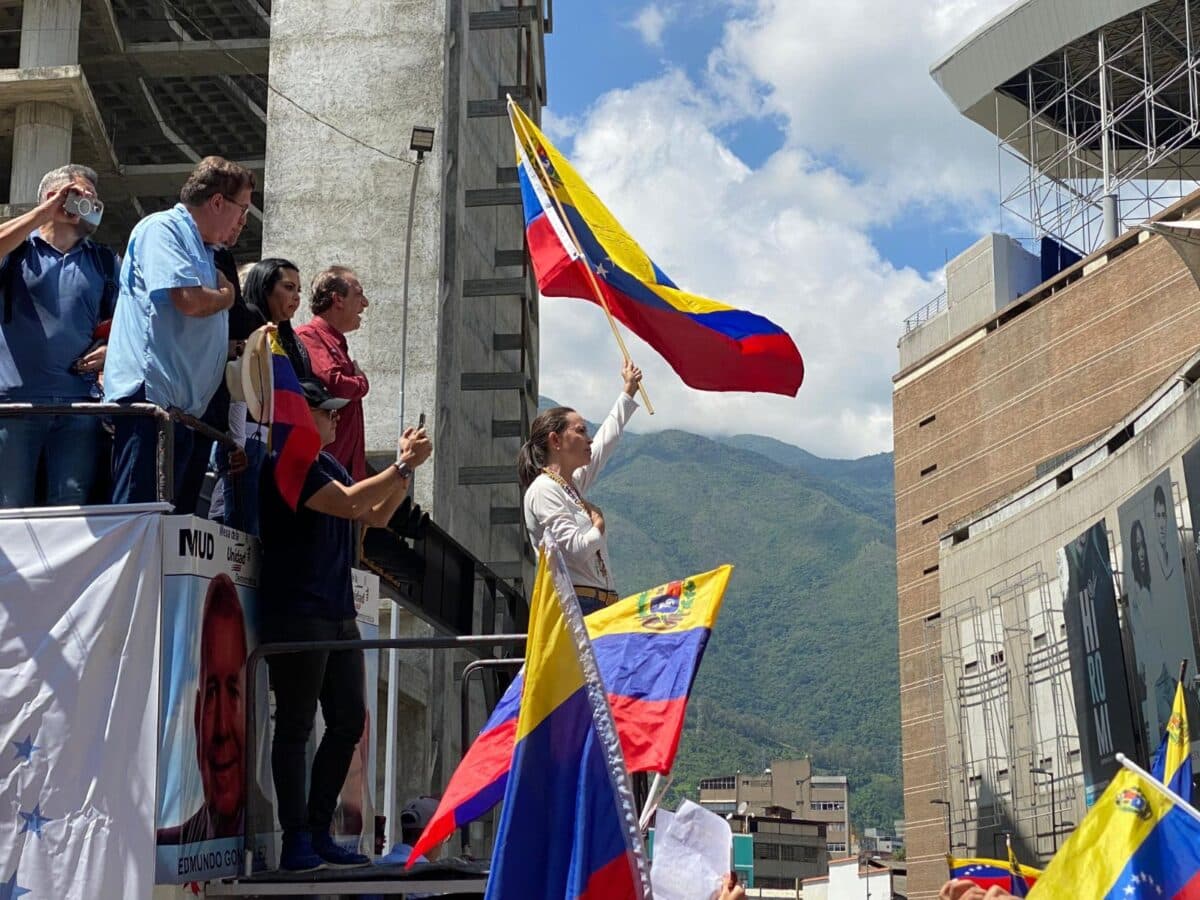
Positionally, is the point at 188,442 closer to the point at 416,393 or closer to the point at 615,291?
the point at 615,291

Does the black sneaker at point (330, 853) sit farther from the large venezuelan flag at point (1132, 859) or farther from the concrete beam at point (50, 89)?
the concrete beam at point (50, 89)

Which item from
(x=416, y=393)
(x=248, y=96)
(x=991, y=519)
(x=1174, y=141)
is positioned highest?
(x=1174, y=141)

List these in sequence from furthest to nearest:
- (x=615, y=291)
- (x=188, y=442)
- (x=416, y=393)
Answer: (x=416, y=393), (x=615, y=291), (x=188, y=442)

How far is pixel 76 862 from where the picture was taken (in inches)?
233

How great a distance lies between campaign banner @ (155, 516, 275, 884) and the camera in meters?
6.11

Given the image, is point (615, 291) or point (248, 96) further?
point (248, 96)

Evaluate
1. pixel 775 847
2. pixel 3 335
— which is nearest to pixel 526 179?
pixel 3 335

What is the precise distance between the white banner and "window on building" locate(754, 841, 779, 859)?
134 meters

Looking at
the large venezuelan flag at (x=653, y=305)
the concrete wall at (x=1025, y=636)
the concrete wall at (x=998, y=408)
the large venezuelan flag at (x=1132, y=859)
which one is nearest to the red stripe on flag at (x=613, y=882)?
the large venezuelan flag at (x=1132, y=859)

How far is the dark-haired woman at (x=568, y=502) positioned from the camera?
27.1 ft

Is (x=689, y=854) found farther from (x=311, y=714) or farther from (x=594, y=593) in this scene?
(x=594, y=593)

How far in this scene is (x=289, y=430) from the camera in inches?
277

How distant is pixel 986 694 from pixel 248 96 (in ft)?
134

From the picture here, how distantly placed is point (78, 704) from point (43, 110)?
36.1 metres
